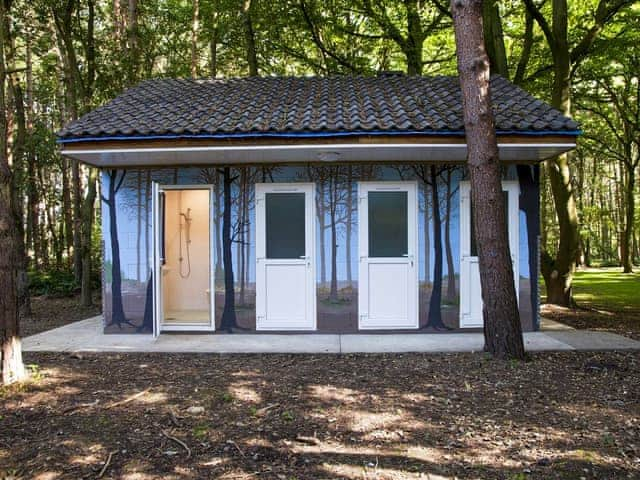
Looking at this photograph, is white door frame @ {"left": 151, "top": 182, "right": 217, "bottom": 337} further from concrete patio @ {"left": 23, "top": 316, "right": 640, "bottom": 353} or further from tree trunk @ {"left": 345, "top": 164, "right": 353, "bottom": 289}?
tree trunk @ {"left": 345, "top": 164, "right": 353, "bottom": 289}

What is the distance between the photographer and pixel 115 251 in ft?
23.4

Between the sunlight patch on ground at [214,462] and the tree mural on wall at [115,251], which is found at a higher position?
the tree mural on wall at [115,251]

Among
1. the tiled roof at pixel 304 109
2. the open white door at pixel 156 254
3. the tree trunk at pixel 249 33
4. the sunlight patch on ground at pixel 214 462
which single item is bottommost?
the sunlight patch on ground at pixel 214 462

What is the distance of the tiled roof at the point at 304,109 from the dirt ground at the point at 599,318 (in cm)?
350

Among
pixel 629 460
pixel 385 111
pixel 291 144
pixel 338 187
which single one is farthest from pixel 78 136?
pixel 629 460

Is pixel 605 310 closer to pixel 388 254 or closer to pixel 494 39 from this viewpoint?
pixel 388 254

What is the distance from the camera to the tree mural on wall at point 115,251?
23.3ft

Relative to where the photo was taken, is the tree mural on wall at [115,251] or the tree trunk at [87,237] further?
the tree trunk at [87,237]

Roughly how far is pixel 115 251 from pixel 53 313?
4.09 metres

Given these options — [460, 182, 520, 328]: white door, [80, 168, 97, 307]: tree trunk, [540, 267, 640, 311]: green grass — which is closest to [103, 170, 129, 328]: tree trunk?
[80, 168, 97, 307]: tree trunk

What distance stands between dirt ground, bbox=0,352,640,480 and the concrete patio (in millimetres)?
534

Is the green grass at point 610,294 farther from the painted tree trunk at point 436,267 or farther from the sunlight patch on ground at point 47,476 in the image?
the sunlight patch on ground at point 47,476

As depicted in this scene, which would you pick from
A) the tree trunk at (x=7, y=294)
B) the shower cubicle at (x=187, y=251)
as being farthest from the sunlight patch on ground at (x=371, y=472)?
the shower cubicle at (x=187, y=251)

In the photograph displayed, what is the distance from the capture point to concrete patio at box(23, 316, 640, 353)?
6.00 metres
